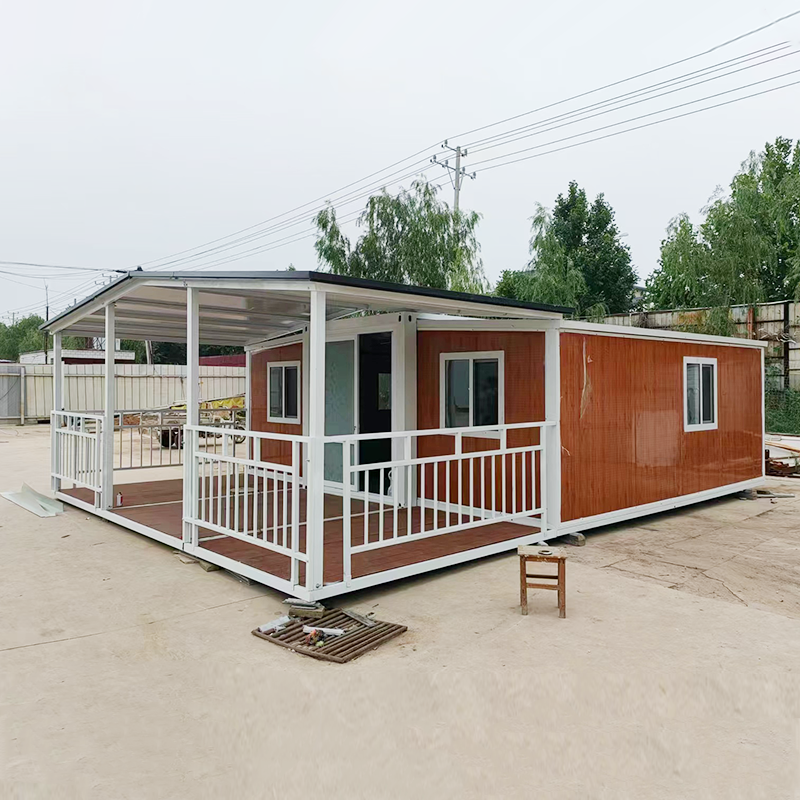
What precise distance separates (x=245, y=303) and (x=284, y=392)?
113 inches

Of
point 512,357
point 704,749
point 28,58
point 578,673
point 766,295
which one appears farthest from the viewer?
point 766,295

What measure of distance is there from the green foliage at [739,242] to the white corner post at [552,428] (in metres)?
13.6

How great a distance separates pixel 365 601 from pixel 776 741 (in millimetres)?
2404

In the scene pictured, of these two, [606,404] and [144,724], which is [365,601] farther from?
[606,404]

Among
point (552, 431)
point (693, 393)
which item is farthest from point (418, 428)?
point (693, 393)

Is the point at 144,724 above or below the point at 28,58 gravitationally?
below

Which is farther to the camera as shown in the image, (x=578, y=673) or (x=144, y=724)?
(x=578, y=673)

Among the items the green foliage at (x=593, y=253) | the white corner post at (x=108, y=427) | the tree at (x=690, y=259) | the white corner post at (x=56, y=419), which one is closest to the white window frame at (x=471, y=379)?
the white corner post at (x=108, y=427)

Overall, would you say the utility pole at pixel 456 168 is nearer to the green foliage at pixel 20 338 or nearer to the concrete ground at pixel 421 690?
the concrete ground at pixel 421 690

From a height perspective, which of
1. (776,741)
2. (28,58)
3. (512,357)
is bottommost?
(776,741)

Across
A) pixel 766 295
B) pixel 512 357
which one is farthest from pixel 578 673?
pixel 766 295

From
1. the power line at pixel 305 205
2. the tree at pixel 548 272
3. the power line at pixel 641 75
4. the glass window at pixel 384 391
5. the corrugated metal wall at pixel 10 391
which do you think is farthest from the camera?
the power line at pixel 305 205

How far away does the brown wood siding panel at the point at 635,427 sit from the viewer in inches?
231

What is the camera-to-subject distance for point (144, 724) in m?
2.70
